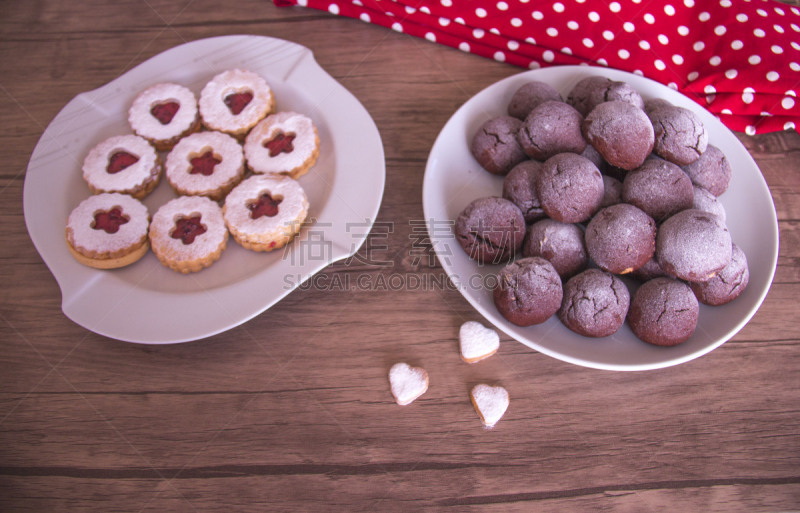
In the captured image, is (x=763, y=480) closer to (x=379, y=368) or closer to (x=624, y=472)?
(x=624, y=472)

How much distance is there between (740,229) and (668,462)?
0.68 meters

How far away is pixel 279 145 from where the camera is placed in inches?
65.0

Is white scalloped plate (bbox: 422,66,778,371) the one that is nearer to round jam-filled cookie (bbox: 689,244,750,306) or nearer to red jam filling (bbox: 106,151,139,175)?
round jam-filled cookie (bbox: 689,244,750,306)

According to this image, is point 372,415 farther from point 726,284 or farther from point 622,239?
point 726,284

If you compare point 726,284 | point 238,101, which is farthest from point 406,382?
point 238,101

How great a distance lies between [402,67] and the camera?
1911mm

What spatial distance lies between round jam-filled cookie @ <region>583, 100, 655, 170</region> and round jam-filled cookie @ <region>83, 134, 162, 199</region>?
1320 mm

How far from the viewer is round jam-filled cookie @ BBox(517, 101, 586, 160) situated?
56.1 inches

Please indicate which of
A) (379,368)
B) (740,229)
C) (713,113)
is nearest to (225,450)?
(379,368)

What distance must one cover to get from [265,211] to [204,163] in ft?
0.94

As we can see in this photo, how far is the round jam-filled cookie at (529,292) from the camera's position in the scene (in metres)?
1.26

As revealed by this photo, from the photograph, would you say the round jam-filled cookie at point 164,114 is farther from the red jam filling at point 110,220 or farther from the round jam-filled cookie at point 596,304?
the round jam-filled cookie at point 596,304

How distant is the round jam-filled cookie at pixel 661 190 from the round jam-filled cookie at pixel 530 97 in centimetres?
36

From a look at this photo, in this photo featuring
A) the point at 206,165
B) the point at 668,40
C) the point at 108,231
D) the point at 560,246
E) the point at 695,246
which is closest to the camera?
the point at 695,246
